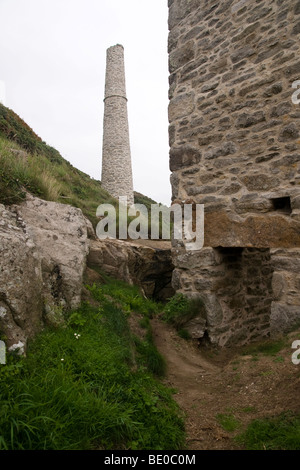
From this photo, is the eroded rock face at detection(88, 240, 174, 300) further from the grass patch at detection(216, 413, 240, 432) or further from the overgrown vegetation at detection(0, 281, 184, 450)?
the grass patch at detection(216, 413, 240, 432)

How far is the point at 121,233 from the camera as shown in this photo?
7.36 m

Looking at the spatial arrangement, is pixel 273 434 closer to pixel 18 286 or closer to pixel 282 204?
pixel 18 286

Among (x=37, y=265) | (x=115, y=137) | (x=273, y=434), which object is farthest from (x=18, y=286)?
(x=115, y=137)

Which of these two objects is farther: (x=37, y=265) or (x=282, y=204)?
(x=282, y=204)

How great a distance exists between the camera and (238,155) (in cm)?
460

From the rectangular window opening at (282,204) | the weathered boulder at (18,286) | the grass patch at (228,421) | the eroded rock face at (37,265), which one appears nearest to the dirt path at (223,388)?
the grass patch at (228,421)

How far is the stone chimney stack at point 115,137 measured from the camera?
2052cm

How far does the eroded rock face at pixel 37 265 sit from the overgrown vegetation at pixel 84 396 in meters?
0.19

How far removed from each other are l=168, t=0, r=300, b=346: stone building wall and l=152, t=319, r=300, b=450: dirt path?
1.80 ft

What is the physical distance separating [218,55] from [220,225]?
267 cm

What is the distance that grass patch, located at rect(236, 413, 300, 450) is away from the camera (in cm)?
220

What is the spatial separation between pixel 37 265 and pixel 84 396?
1.36 metres
